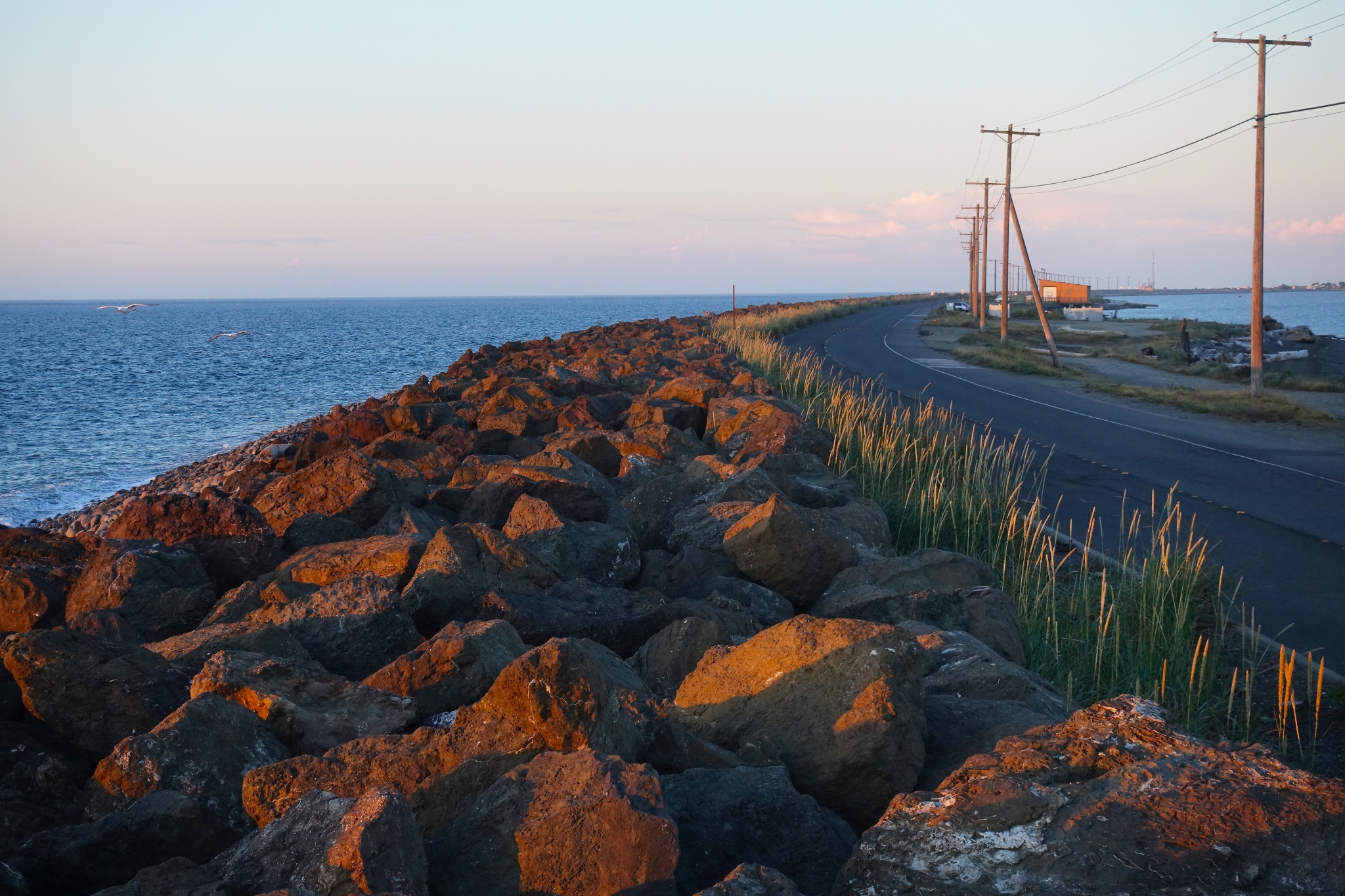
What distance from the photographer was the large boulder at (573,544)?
17.8 ft

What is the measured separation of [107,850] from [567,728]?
1.29m

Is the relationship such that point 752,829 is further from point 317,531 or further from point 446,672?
point 317,531

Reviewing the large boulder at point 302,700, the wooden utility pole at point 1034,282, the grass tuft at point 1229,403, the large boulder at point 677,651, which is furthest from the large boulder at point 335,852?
the wooden utility pole at point 1034,282

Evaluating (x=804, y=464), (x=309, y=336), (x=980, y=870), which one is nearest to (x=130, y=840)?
(x=980, y=870)

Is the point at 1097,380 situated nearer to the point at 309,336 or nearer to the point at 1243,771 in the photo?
the point at 1243,771

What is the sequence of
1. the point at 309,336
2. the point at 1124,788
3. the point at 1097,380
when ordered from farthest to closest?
the point at 309,336 < the point at 1097,380 < the point at 1124,788

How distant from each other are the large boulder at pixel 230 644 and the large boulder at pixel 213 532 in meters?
1.35

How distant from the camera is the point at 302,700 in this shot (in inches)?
142

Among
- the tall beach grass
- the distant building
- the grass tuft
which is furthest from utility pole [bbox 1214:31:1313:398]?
the distant building

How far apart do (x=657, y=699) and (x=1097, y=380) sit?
2471 cm

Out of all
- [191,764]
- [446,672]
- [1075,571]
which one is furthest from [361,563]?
[1075,571]

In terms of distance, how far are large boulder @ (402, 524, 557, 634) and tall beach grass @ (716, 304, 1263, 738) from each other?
260 cm

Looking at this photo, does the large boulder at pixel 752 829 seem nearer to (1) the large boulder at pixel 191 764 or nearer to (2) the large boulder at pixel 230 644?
(1) the large boulder at pixel 191 764

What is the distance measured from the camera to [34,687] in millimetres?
3533
